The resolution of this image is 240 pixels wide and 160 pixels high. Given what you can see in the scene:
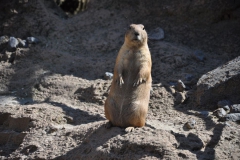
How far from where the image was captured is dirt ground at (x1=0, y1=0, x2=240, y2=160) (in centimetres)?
646

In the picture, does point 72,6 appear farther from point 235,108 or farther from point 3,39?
point 235,108

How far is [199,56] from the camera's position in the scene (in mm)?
9727

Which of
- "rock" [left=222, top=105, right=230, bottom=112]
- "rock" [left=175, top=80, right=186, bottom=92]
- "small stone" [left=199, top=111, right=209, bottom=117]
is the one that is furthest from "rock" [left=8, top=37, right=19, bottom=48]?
"rock" [left=222, top=105, right=230, bottom=112]

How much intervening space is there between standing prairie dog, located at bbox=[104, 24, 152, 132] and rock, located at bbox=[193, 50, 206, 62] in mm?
2916

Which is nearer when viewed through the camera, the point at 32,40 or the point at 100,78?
the point at 100,78

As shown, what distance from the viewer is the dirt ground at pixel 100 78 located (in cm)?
646

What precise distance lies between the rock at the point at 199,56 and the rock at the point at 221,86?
48.8 inches

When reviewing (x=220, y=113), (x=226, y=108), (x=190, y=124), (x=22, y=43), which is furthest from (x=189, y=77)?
(x=22, y=43)

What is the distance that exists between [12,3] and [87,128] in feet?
18.0

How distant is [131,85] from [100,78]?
2690mm

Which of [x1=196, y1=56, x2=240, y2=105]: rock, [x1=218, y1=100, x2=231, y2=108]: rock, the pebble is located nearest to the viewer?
[x1=218, y1=100, x2=231, y2=108]: rock

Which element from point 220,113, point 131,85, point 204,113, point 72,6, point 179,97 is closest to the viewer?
point 131,85

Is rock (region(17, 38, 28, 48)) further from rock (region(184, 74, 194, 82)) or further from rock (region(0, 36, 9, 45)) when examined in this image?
rock (region(184, 74, 194, 82))

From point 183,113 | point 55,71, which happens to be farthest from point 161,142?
point 55,71
